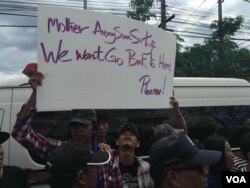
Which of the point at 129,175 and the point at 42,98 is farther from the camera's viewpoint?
the point at 129,175

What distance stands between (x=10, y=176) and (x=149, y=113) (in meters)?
2.06

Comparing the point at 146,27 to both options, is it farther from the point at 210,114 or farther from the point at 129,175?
the point at 210,114

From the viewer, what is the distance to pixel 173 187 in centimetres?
211

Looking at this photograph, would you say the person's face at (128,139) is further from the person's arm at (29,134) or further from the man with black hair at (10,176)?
the man with black hair at (10,176)

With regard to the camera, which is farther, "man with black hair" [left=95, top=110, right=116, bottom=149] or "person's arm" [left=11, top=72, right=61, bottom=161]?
"man with black hair" [left=95, top=110, right=116, bottom=149]

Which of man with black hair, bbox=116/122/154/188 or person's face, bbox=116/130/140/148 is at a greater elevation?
person's face, bbox=116/130/140/148

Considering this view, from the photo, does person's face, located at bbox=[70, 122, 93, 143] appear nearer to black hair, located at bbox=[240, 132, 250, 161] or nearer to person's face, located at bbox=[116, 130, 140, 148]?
person's face, located at bbox=[116, 130, 140, 148]

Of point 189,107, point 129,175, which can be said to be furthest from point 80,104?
point 189,107

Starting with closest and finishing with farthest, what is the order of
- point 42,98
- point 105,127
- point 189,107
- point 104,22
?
point 42,98 → point 104,22 → point 105,127 → point 189,107

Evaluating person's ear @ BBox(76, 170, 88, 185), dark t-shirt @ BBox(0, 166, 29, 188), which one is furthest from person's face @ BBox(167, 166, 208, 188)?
dark t-shirt @ BBox(0, 166, 29, 188)

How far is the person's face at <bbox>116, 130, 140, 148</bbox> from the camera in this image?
352 cm

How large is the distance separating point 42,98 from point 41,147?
67 cm

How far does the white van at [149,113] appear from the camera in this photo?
4.02m

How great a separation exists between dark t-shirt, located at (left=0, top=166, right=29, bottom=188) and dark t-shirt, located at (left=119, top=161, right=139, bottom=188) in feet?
2.53
